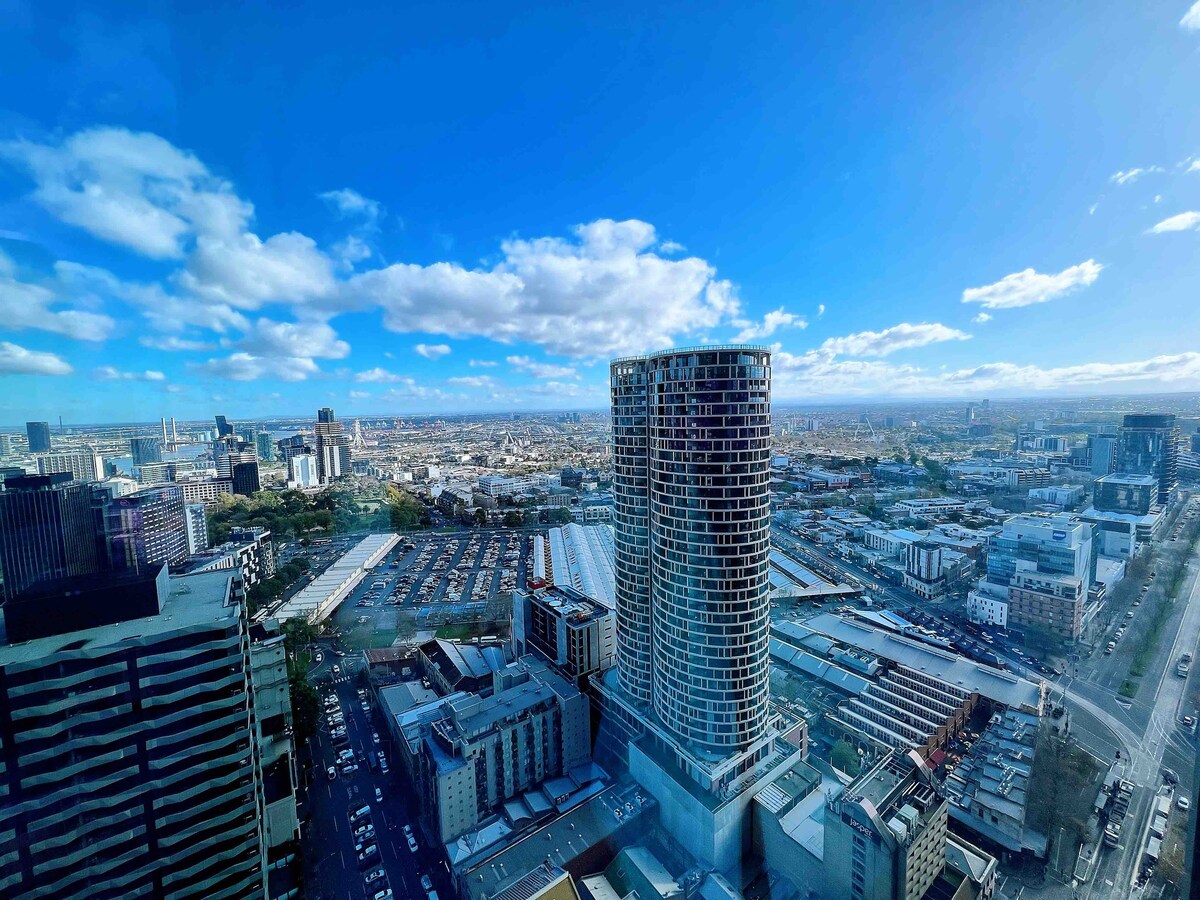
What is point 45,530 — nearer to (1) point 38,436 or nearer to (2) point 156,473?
(1) point 38,436

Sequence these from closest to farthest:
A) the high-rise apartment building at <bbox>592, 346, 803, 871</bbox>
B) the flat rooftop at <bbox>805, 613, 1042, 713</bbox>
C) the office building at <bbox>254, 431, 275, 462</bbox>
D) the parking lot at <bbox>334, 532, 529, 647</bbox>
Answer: the high-rise apartment building at <bbox>592, 346, 803, 871</bbox> → the flat rooftop at <bbox>805, 613, 1042, 713</bbox> → the office building at <bbox>254, 431, 275, 462</bbox> → the parking lot at <bbox>334, 532, 529, 647</bbox>

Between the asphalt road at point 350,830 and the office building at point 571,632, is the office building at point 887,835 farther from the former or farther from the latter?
the asphalt road at point 350,830

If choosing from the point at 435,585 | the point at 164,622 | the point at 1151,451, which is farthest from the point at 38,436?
the point at 1151,451

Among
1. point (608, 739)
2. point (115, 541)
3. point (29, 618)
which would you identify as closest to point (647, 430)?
point (608, 739)

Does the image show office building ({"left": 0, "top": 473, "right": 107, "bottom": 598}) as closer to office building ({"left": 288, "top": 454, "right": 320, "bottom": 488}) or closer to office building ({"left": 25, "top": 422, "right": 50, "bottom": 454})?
office building ({"left": 25, "top": 422, "right": 50, "bottom": 454})

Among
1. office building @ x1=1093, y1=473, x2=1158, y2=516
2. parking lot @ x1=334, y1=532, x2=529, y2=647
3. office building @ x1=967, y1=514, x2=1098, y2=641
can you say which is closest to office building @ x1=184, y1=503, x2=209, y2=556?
parking lot @ x1=334, y1=532, x2=529, y2=647

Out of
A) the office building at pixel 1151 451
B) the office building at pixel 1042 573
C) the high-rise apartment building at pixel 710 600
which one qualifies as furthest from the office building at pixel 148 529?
the office building at pixel 1151 451
